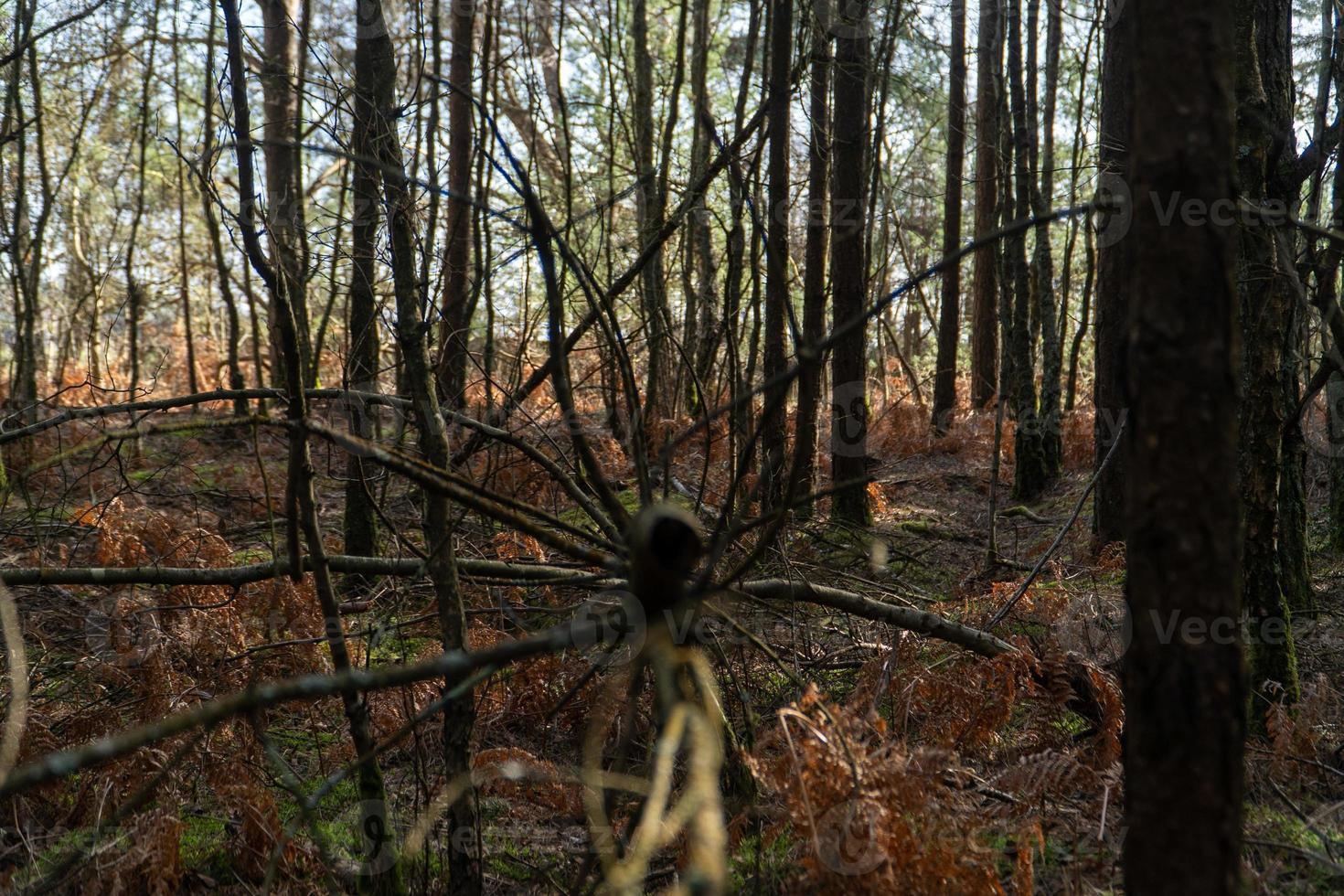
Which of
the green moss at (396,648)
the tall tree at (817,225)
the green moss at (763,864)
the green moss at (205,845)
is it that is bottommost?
the green moss at (205,845)

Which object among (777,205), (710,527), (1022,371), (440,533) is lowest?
(710,527)

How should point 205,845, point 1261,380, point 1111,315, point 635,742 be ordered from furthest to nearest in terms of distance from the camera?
point 1111,315 < point 635,742 < point 1261,380 < point 205,845

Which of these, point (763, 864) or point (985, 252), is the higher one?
point (985, 252)

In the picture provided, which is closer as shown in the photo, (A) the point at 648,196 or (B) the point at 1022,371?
(B) the point at 1022,371

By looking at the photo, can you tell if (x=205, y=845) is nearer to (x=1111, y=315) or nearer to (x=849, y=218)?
(x=849, y=218)

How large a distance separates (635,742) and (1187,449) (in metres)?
2.96

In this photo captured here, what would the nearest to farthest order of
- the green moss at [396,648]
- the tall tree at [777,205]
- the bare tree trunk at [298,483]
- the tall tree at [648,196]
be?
1. the bare tree trunk at [298,483]
2. the green moss at [396,648]
3. the tall tree at [777,205]
4. the tall tree at [648,196]

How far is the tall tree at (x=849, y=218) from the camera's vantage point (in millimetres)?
7723

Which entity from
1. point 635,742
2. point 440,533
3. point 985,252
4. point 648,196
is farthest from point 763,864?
point 985,252

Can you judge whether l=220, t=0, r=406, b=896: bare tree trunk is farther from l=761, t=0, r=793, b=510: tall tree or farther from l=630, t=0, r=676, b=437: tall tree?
l=630, t=0, r=676, b=437: tall tree

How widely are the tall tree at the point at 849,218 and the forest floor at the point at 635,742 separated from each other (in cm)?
277

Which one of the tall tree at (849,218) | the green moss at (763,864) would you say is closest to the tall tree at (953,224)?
the tall tree at (849,218)

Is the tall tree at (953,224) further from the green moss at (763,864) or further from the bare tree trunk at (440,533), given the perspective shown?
the bare tree trunk at (440,533)

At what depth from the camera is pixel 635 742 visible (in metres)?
3.81
